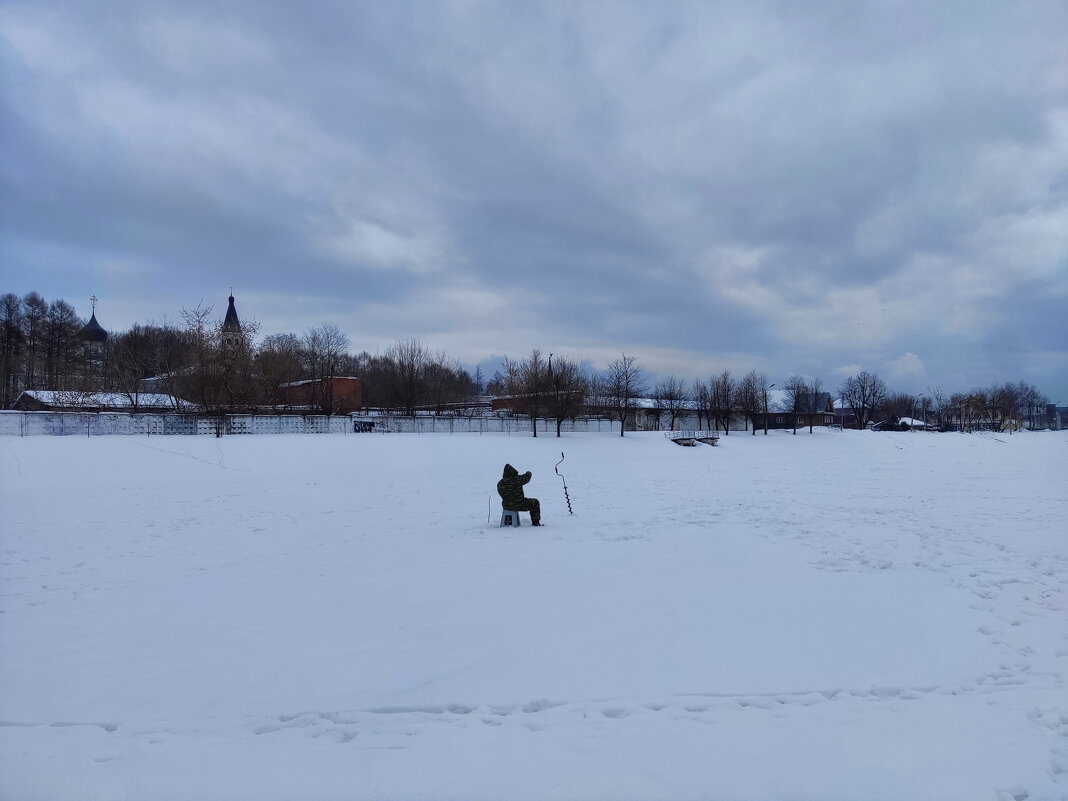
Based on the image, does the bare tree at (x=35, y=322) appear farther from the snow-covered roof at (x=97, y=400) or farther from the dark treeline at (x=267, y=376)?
the snow-covered roof at (x=97, y=400)

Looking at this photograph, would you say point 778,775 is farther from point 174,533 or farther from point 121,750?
point 174,533

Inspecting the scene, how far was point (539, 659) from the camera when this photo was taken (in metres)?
5.40

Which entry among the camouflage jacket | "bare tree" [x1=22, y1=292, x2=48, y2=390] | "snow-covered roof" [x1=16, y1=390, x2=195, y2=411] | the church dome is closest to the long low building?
"snow-covered roof" [x1=16, y1=390, x2=195, y2=411]

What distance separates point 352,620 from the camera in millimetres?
6477

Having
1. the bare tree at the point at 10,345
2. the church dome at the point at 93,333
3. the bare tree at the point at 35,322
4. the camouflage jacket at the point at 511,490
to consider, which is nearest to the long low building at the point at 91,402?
the bare tree at the point at 10,345

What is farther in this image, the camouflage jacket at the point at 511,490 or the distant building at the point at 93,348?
the distant building at the point at 93,348

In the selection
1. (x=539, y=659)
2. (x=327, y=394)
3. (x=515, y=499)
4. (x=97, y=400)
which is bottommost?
(x=539, y=659)

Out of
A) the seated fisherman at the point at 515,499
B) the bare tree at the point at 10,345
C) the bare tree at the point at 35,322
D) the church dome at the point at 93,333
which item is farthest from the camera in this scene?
the church dome at the point at 93,333

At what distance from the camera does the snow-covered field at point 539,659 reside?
378 centimetres

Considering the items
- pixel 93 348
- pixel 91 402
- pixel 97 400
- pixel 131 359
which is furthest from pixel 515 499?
pixel 93 348

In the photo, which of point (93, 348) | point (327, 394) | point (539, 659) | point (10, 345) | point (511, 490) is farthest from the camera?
point (93, 348)

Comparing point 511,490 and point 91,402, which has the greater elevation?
point 91,402

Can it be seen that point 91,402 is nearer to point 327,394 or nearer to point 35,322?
point 327,394


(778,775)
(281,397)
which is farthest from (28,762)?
(281,397)
